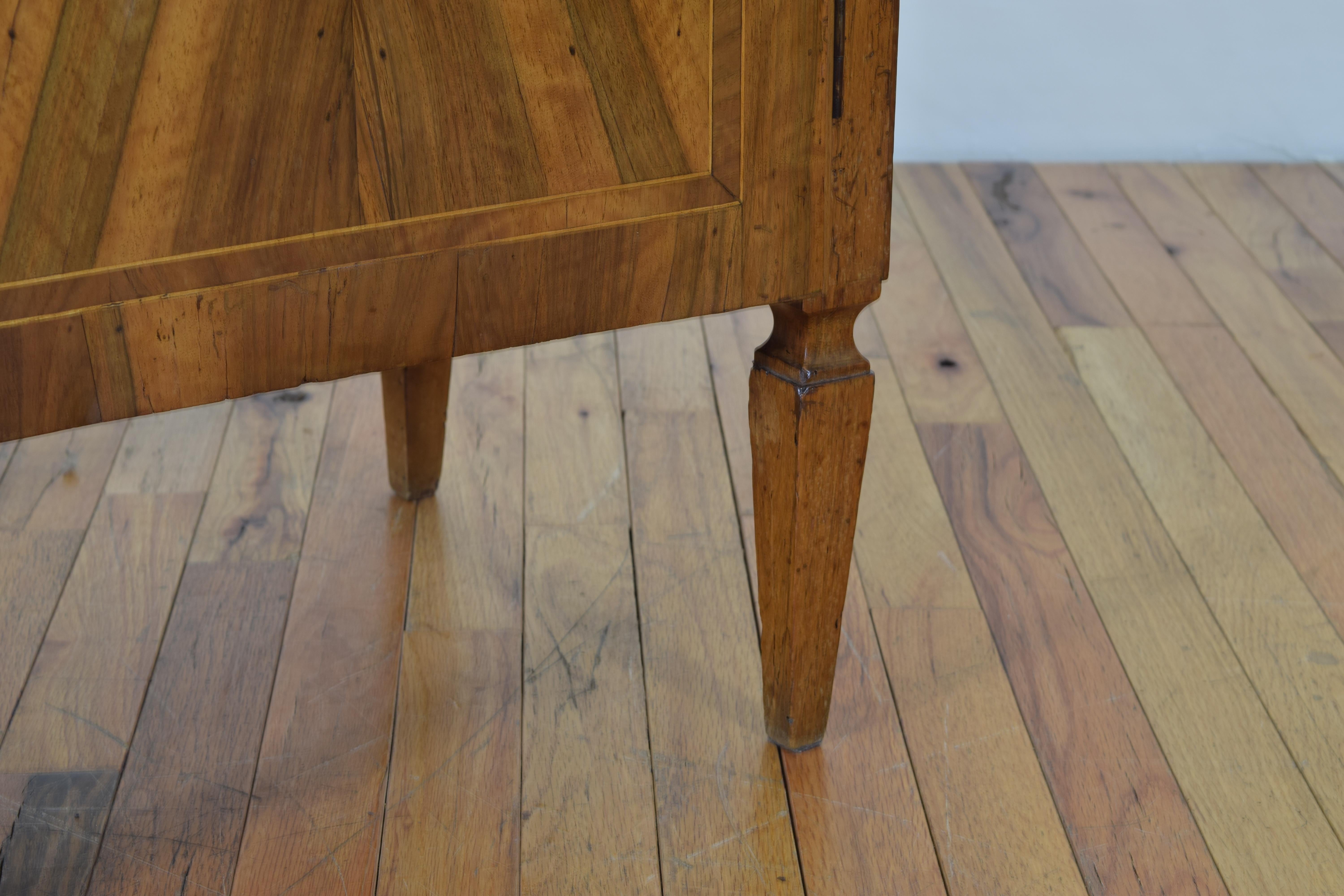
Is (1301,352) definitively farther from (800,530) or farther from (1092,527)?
(800,530)

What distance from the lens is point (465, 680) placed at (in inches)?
39.3

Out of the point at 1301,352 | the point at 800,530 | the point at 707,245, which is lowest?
the point at 1301,352

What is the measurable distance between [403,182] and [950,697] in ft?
1.94

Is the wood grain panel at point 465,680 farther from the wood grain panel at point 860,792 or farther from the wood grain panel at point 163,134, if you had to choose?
the wood grain panel at point 163,134

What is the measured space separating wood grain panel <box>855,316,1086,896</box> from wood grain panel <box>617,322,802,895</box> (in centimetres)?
11

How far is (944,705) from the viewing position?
0.97m

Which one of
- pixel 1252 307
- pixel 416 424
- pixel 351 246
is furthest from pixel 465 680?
pixel 1252 307

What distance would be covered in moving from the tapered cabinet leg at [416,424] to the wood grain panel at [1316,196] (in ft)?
4.15

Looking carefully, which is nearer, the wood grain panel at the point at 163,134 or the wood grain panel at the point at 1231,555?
the wood grain panel at the point at 163,134

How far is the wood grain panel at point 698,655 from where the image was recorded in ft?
2.78

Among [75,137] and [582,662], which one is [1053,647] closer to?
[582,662]

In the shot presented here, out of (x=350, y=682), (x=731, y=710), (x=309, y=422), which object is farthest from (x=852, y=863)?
(x=309, y=422)

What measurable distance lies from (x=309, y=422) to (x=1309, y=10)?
69.0 inches

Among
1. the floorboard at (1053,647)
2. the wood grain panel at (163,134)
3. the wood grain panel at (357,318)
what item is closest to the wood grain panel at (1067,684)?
the floorboard at (1053,647)
